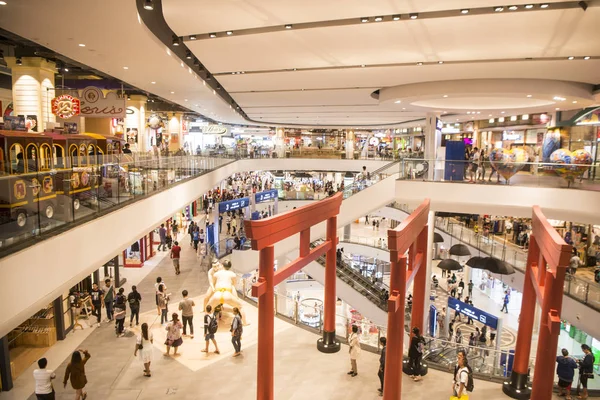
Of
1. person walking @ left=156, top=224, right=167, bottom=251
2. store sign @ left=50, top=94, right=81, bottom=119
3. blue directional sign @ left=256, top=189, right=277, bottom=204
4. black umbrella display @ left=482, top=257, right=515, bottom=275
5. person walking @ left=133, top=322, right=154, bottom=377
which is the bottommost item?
person walking @ left=156, top=224, right=167, bottom=251

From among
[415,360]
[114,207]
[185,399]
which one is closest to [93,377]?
[185,399]

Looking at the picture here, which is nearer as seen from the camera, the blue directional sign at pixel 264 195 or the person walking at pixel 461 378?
the person walking at pixel 461 378

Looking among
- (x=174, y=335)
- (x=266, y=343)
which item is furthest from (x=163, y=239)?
(x=266, y=343)

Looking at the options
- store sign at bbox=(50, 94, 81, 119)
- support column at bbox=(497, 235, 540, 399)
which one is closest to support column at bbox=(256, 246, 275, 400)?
support column at bbox=(497, 235, 540, 399)

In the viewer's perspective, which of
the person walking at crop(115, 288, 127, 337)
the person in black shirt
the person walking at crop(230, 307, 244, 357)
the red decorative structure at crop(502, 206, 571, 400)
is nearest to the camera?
the red decorative structure at crop(502, 206, 571, 400)

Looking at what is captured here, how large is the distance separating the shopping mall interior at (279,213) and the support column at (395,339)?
36 mm

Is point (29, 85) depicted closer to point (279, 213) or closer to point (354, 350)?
point (279, 213)

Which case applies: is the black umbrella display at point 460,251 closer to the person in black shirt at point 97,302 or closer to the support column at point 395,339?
the support column at point 395,339

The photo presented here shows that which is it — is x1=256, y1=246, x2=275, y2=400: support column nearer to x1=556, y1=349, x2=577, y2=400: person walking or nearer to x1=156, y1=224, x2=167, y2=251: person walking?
x1=556, y1=349, x2=577, y2=400: person walking

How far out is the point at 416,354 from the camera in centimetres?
908

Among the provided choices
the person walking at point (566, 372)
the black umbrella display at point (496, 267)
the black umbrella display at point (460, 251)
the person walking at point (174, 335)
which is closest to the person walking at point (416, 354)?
the person walking at point (566, 372)

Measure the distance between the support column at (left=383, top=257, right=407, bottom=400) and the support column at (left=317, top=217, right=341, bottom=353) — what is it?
271 centimetres

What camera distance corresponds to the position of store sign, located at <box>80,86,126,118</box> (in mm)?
13000

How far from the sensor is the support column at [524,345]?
877cm
